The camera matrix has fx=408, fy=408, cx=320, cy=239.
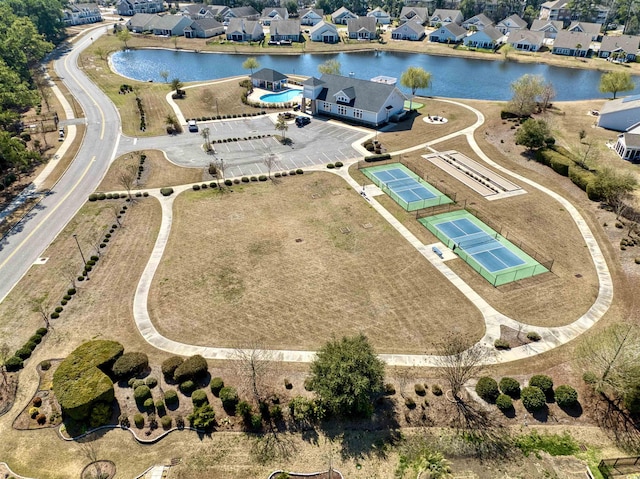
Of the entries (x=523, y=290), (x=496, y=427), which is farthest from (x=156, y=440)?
(x=523, y=290)

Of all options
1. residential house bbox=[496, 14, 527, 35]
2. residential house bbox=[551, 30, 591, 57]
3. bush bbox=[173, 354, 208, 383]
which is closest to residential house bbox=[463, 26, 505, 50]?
residential house bbox=[551, 30, 591, 57]

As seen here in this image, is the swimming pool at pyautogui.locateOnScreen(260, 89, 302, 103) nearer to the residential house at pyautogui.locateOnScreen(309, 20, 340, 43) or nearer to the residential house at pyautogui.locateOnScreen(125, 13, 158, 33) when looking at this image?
the residential house at pyautogui.locateOnScreen(309, 20, 340, 43)

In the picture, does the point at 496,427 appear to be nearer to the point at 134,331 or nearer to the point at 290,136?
the point at 134,331

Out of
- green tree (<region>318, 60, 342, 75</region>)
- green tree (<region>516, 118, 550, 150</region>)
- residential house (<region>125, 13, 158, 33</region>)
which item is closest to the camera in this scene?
green tree (<region>516, 118, 550, 150</region>)

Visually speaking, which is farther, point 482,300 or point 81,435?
point 482,300

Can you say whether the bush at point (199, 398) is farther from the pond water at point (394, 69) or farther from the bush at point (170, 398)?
the pond water at point (394, 69)
